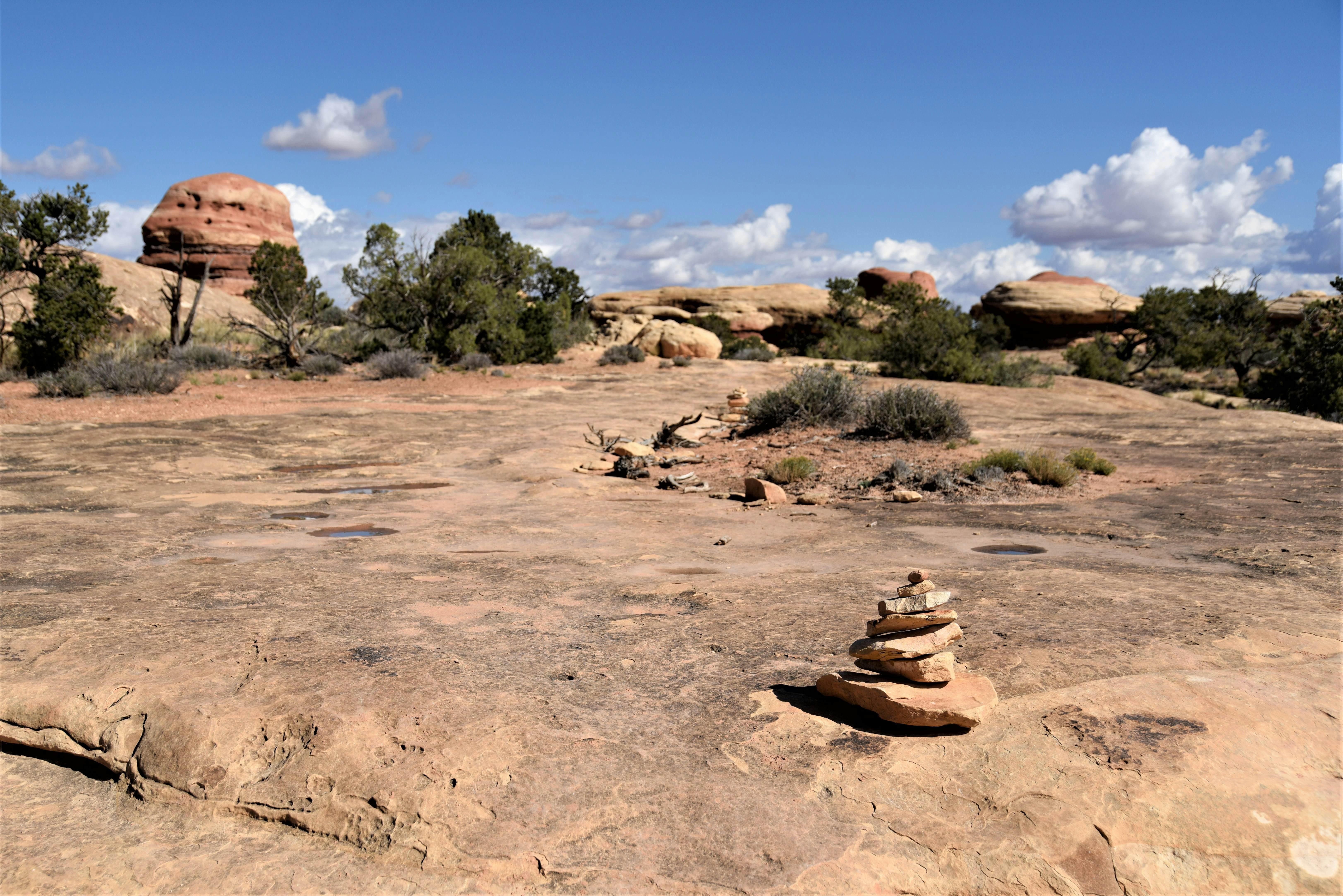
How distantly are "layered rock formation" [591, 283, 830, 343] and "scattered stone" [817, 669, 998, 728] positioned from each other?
37580mm

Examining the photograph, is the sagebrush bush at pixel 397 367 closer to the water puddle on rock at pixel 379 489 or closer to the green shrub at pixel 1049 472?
the water puddle on rock at pixel 379 489

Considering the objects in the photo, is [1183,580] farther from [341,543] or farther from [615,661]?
[341,543]

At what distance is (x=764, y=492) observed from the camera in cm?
954

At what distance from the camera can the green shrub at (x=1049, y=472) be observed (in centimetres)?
984

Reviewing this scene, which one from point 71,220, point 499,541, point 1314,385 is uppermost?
point 71,220

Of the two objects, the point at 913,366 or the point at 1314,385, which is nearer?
the point at 1314,385

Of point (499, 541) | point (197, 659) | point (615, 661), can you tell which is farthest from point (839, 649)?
point (499, 541)

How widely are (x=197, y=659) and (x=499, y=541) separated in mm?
3299

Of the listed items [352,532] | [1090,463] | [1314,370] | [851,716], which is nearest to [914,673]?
[851,716]

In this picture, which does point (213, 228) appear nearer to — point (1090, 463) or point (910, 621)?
point (1090, 463)

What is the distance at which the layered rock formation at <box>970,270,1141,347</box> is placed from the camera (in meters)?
41.2

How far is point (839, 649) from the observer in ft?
13.8

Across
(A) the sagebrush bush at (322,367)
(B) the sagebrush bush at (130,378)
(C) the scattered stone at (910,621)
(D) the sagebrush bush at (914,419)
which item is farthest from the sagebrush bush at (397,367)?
(C) the scattered stone at (910,621)

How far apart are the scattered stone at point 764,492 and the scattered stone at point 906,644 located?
224 inches
